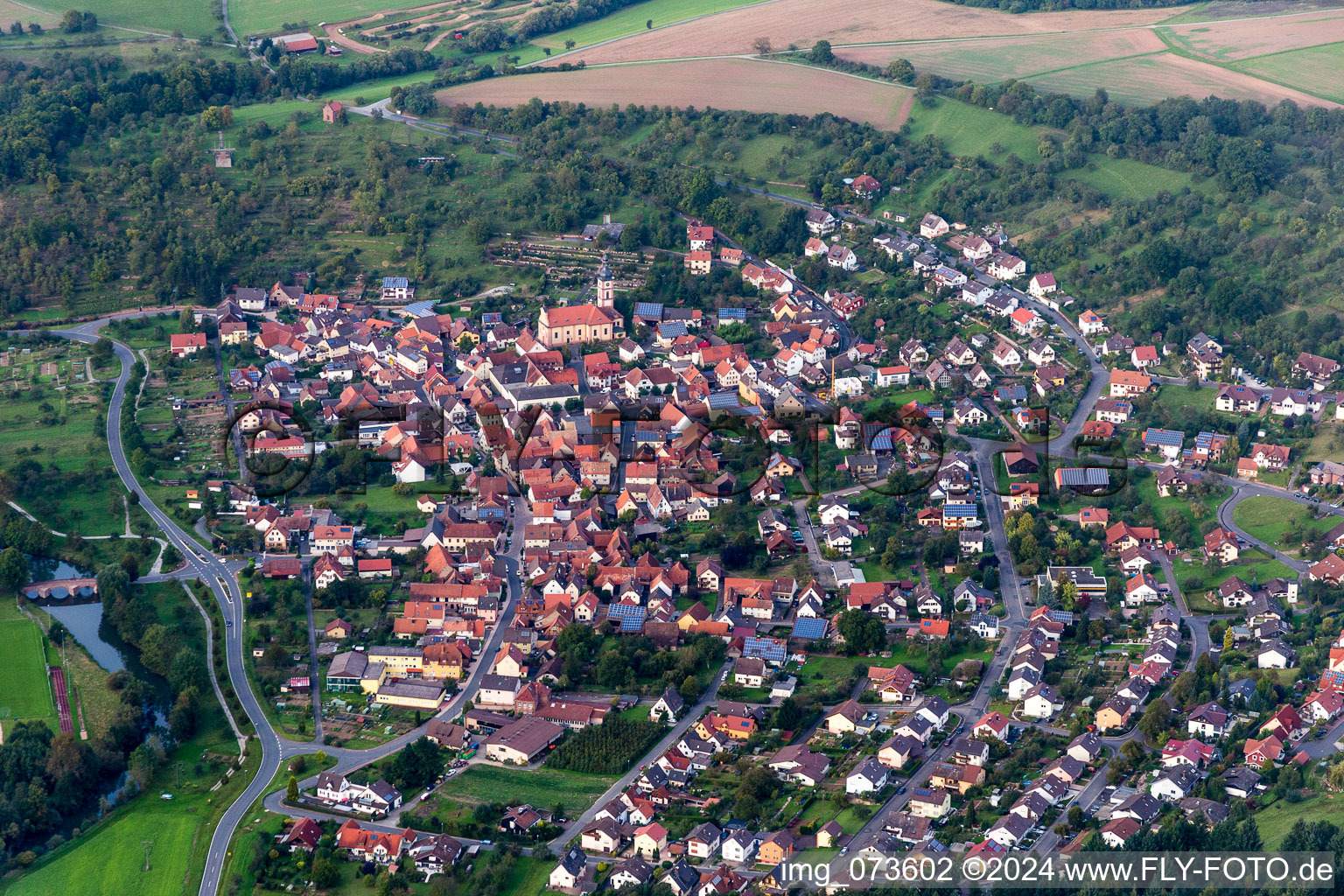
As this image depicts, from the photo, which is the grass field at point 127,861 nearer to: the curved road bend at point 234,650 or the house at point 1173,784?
the curved road bend at point 234,650

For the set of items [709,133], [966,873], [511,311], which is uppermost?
[709,133]

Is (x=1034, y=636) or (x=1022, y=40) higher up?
(x=1022, y=40)

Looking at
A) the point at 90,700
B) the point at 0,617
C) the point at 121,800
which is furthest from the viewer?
the point at 0,617

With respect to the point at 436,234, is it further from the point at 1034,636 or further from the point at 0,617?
the point at 1034,636

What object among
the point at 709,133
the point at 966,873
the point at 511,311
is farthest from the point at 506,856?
the point at 709,133

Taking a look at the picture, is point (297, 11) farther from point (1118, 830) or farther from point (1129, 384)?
point (1118, 830)

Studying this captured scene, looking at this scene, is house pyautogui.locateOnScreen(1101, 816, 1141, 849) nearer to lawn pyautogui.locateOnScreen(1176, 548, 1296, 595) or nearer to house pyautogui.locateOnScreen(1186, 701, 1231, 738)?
house pyautogui.locateOnScreen(1186, 701, 1231, 738)

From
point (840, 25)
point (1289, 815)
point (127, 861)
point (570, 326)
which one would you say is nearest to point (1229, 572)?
point (1289, 815)
